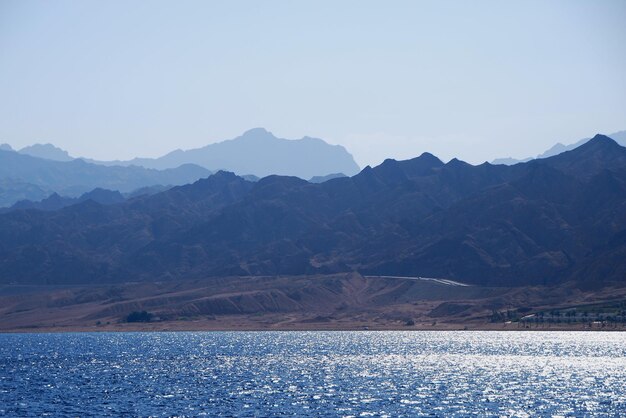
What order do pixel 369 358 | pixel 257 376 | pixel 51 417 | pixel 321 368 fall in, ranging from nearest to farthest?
pixel 51 417 → pixel 257 376 → pixel 321 368 → pixel 369 358

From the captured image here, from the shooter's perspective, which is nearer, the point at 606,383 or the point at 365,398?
the point at 365,398

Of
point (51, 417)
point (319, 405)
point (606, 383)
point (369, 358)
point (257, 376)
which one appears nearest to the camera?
point (51, 417)

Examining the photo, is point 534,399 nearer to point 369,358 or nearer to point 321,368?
point 321,368

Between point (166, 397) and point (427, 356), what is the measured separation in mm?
80789

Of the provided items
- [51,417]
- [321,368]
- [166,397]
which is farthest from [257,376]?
[51,417]

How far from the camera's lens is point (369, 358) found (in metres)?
192

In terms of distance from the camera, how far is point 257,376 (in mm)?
158375

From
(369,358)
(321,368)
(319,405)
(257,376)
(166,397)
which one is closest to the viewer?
(319,405)

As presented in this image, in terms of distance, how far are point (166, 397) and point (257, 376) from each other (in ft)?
101

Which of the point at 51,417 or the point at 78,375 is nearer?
the point at 51,417

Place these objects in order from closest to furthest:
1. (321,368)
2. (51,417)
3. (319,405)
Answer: (51,417)
(319,405)
(321,368)

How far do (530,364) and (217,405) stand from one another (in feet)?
247

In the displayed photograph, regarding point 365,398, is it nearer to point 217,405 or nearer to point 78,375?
point 217,405

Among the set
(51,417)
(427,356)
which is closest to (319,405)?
(51,417)
